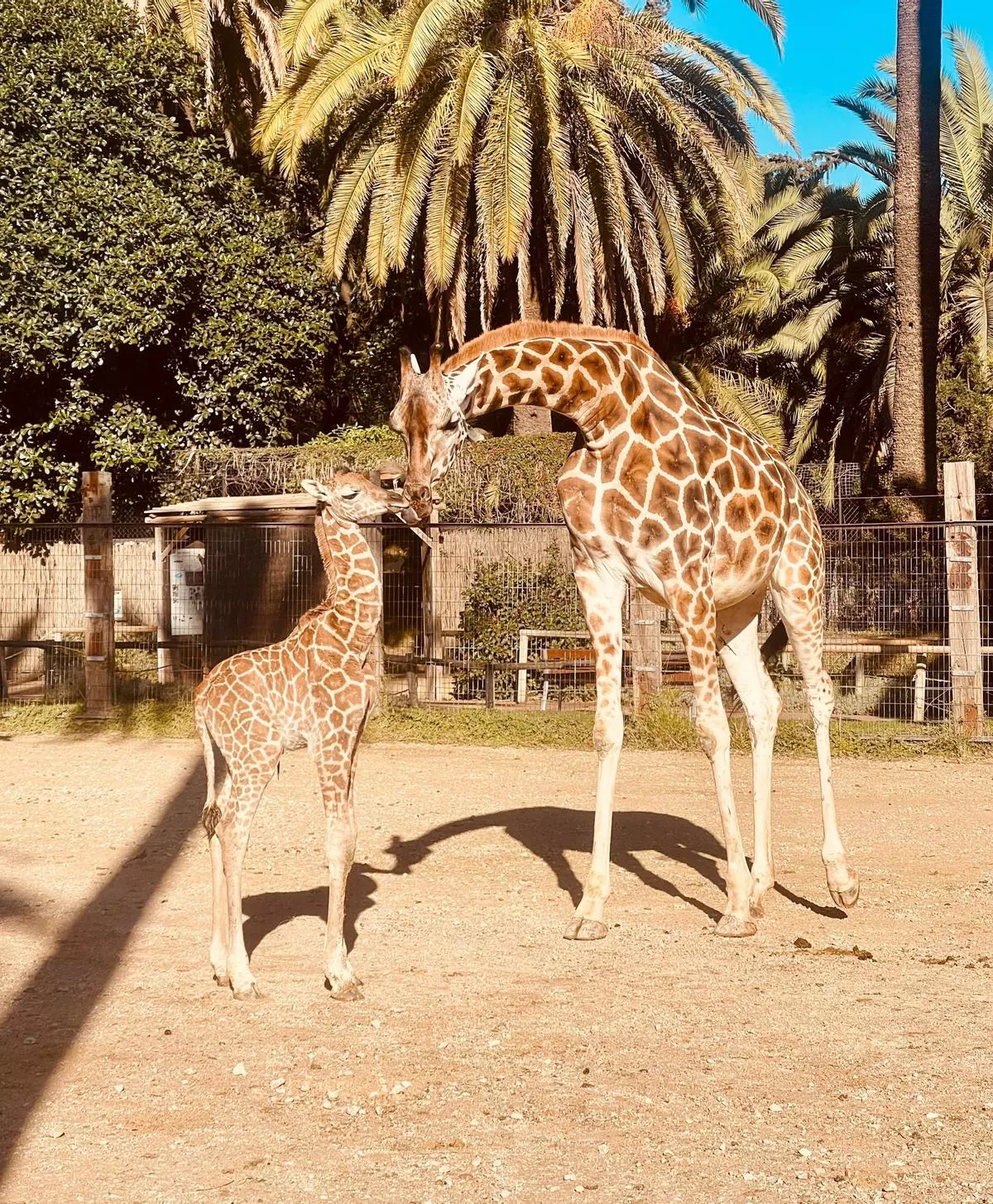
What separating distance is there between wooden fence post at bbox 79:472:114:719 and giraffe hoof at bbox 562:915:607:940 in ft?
32.5

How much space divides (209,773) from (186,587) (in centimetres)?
1338

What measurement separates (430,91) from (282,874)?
Answer: 53.1 ft

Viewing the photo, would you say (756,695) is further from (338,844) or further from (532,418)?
(532,418)

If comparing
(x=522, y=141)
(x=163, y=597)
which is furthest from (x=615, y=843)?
(x=522, y=141)

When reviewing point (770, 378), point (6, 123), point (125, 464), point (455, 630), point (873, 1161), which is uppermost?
point (6, 123)

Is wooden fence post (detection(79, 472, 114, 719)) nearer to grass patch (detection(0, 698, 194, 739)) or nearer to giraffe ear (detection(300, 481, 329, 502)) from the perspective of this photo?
grass patch (detection(0, 698, 194, 739))

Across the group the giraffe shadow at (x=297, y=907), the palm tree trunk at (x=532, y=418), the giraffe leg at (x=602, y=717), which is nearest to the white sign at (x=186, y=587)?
the palm tree trunk at (x=532, y=418)

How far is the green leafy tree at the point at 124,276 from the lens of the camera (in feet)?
75.1

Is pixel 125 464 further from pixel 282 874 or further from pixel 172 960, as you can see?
pixel 172 960

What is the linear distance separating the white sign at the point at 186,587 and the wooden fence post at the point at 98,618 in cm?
300

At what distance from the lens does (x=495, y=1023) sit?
5.64 metres

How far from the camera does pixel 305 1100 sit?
4.81 m

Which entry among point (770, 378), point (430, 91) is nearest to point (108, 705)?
point (430, 91)

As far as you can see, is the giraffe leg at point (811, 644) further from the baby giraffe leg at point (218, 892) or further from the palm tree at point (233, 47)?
the palm tree at point (233, 47)
